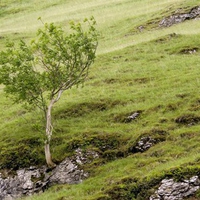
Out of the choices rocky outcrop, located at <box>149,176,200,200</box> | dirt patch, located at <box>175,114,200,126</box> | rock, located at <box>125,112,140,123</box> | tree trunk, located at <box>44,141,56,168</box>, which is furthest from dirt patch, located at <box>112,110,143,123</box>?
rocky outcrop, located at <box>149,176,200,200</box>

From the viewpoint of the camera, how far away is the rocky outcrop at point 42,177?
32.2m

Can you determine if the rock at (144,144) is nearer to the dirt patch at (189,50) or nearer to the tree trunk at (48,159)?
the tree trunk at (48,159)

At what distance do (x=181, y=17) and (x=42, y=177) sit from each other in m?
45.6

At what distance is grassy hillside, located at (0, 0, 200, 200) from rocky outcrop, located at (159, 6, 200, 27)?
6.42 feet

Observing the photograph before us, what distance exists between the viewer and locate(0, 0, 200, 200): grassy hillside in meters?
29.0

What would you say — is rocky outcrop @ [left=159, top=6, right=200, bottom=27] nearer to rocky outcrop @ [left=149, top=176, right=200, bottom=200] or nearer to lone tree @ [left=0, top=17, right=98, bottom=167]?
lone tree @ [left=0, top=17, right=98, bottom=167]

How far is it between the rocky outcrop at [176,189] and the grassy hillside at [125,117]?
52 centimetres

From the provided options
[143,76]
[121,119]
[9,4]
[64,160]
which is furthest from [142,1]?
[64,160]

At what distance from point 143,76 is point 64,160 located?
60.7 ft

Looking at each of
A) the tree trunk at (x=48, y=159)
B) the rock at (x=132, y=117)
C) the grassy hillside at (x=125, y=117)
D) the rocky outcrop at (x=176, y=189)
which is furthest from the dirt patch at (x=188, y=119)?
the tree trunk at (x=48, y=159)

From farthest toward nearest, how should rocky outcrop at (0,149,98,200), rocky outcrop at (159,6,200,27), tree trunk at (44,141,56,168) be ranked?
rocky outcrop at (159,6,200,27) → tree trunk at (44,141,56,168) → rocky outcrop at (0,149,98,200)

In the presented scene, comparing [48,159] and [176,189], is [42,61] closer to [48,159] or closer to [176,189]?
[48,159]

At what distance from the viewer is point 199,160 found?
87.9 ft

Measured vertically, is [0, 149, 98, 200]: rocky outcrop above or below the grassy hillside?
below
